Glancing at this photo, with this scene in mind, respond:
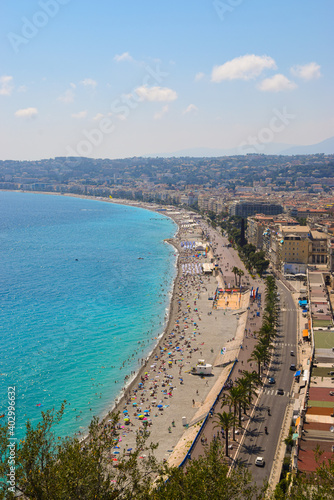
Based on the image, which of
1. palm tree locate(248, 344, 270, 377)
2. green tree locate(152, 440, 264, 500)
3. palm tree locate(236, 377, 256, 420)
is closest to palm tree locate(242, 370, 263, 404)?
palm tree locate(236, 377, 256, 420)

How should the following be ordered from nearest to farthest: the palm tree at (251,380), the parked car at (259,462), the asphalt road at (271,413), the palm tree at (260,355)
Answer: the parked car at (259,462) → the asphalt road at (271,413) → the palm tree at (251,380) → the palm tree at (260,355)

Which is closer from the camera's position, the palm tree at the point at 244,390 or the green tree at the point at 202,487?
the green tree at the point at 202,487

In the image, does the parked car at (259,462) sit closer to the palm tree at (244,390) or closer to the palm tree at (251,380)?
the palm tree at (244,390)

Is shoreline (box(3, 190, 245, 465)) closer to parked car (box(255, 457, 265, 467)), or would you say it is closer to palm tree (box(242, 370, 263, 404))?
palm tree (box(242, 370, 263, 404))

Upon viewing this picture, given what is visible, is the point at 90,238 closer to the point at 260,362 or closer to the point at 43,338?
the point at 43,338

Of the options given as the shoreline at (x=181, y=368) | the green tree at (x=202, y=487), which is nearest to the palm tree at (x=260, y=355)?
the shoreline at (x=181, y=368)

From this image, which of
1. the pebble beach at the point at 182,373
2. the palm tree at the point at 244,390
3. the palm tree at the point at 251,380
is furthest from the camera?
the palm tree at the point at 251,380

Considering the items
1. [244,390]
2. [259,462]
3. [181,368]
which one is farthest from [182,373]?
[259,462]

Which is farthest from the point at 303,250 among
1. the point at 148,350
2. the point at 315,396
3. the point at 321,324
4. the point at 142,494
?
the point at 142,494
